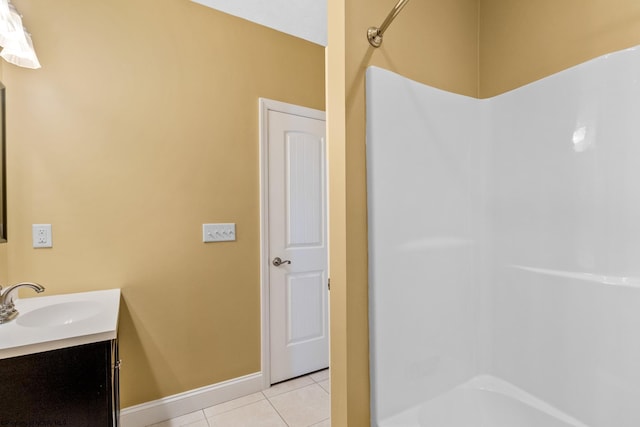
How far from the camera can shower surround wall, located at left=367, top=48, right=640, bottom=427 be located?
106 centimetres

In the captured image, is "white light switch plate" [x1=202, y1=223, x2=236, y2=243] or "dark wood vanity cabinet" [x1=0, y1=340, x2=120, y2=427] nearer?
"dark wood vanity cabinet" [x1=0, y1=340, x2=120, y2=427]

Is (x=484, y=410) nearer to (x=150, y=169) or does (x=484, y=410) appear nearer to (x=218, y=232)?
(x=218, y=232)

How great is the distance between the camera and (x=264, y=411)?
1.93 metres

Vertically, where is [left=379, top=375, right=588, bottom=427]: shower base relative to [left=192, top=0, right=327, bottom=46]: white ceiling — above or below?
below

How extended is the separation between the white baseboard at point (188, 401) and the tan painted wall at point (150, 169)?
0.05 m

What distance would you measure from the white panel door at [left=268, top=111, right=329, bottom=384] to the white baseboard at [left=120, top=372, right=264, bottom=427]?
0.66 ft

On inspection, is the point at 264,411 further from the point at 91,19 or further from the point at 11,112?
the point at 91,19

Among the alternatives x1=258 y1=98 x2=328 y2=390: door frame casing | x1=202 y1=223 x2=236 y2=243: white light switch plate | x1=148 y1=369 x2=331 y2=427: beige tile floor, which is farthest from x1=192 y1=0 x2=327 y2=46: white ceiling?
x1=148 y1=369 x2=331 y2=427: beige tile floor

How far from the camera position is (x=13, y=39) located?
52.8 inches

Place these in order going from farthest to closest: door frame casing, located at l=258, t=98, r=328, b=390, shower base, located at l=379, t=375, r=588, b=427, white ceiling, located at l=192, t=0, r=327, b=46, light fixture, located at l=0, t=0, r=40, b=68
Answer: door frame casing, located at l=258, t=98, r=328, b=390
white ceiling, located at l=192, t=0, r=327, b=46
light fixture, located at l=0, t=0, r=40, b=68
shower base, located at l=379, t=375, r=588, b=427

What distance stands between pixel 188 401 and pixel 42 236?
4.24ft

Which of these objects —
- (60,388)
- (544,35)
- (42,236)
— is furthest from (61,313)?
(544,35)

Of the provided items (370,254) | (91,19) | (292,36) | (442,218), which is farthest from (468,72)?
(91,19)

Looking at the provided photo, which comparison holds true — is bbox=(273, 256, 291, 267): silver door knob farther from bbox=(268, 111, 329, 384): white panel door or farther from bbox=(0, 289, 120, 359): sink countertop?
bbox=(0, 289, 120, 359): sink countertop
